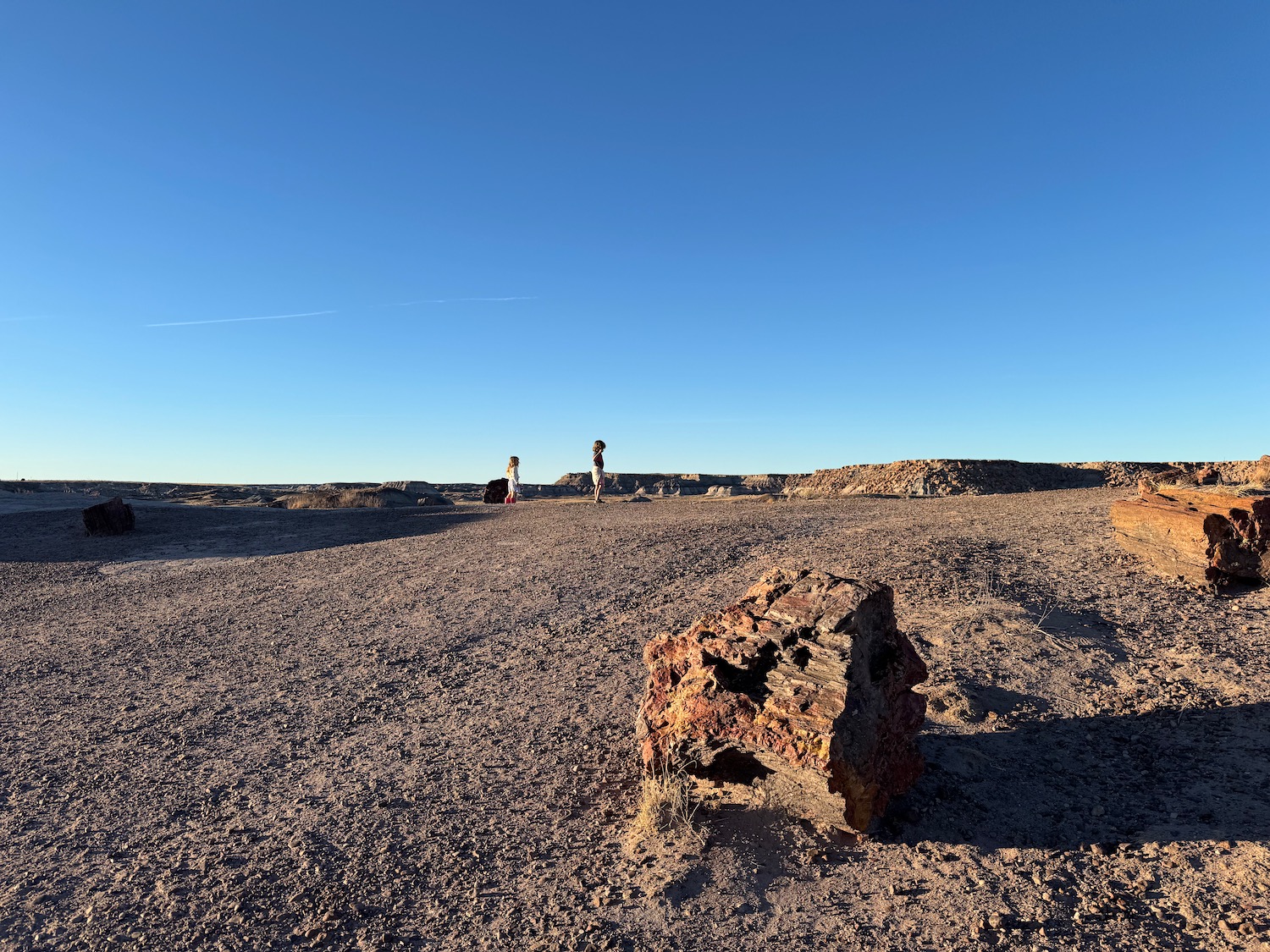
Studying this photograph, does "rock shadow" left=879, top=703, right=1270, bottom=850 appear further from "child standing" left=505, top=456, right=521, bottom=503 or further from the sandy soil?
"child standing" left=505, top=456, right=521, bottom=503

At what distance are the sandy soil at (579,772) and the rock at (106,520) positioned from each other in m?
7.30

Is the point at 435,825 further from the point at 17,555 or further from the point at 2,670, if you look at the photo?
the point at 17,555

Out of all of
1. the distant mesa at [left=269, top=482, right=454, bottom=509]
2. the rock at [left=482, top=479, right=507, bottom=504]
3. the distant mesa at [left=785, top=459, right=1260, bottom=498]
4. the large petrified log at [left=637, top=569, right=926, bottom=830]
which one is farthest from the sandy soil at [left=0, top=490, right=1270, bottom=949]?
the rock at [left=482, top=479, right=507, bottom=504]

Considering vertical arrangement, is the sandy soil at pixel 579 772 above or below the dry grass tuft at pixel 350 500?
below

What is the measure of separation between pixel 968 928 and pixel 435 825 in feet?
9.41

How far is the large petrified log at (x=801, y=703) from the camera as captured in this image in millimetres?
4176

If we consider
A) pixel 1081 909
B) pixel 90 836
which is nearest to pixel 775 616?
pixel 1081 909

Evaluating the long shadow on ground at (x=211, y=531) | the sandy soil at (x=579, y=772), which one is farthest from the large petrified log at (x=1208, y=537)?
the long shadow on ground at (x=211, y=531)

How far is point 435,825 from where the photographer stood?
4500mm

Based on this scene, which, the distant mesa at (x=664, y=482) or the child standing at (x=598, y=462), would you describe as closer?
the child standing at (x=598, y=462)

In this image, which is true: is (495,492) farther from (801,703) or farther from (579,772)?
(801,703)

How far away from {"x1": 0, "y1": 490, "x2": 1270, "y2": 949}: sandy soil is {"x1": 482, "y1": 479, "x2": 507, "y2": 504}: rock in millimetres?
13739

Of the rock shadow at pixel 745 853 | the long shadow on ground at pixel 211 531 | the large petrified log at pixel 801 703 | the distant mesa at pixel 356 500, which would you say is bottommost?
the rock shadow at pixel 745 853

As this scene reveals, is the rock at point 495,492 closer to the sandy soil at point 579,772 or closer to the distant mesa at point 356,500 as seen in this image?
the distant mesa at point 356,500
